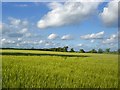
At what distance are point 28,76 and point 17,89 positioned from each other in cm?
178

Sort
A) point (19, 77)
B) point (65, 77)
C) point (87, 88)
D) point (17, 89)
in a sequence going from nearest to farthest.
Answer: point (17, 89) < point (87, 88) < point (19, 77) < point (65, 77)

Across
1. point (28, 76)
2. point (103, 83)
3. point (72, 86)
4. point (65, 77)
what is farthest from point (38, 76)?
point (103, 83)

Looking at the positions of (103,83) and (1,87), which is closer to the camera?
(1,87)

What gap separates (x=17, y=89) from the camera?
7789 millimetres

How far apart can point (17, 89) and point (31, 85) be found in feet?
1.56

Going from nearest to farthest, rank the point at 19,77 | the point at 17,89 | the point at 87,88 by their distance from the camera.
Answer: the point at 17,89
the point at 87,88
the point at 19,77

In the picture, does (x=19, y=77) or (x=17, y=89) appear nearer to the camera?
(x=17, y=89)

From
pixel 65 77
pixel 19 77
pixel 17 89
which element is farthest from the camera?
pixel 65 77

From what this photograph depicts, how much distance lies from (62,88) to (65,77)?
5.57 ft

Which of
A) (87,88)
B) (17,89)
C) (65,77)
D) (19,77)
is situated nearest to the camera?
(17,89)

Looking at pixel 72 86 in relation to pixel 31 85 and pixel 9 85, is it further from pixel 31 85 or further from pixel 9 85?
pixel 9 85

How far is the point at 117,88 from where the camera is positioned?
360 inches

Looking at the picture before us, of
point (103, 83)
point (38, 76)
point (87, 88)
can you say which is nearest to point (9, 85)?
point (38, 76)

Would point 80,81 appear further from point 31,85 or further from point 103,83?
point 31,85
